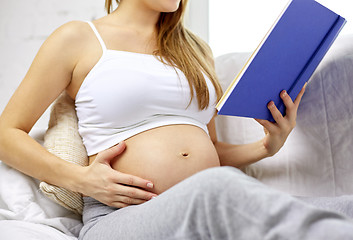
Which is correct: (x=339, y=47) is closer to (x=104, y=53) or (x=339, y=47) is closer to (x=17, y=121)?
(x=104, y=53)

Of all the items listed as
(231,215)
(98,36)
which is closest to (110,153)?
(98,36)

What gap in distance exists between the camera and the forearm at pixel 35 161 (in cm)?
97

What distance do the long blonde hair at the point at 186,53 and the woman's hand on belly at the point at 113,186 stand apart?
0.32 metres

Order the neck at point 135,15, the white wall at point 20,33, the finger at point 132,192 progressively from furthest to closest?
the white wall at point 20,33
the neck at point 135,15
the finger at point 132,192

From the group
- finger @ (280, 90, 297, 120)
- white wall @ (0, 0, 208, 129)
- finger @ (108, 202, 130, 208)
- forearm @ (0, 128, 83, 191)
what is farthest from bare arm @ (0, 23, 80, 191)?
white wall @ (0, 0, 208, 129)

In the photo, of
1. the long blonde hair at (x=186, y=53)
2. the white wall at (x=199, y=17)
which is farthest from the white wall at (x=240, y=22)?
the long blonde hair at (x=186, y=53)

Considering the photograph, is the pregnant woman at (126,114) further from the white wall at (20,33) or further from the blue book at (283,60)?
the white wall at (20,33)

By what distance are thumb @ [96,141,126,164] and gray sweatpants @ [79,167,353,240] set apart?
263 millimetres

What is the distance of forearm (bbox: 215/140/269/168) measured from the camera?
1.24 m

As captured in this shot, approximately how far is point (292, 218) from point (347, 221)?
2.6 inches

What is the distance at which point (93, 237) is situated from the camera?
0.85 metres

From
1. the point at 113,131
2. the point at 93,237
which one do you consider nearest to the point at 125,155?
the point at 113,131

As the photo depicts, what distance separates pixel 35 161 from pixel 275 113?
1.98ft

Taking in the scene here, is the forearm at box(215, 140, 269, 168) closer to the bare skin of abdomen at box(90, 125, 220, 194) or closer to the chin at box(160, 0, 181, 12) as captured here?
the bare skin of abdomen at box(90, 125, 220, 194)
